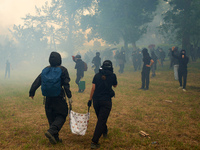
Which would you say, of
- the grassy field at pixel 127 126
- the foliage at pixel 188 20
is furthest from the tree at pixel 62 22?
the grassy field at pixel 127 126

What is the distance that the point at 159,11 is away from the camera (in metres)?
57.1

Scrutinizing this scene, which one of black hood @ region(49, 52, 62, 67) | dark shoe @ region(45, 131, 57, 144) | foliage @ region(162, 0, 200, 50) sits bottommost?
dark shoe @ region(45, 131, 57, 144)

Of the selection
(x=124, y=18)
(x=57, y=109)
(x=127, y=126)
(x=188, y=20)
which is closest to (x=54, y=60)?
(x=57, y=109)

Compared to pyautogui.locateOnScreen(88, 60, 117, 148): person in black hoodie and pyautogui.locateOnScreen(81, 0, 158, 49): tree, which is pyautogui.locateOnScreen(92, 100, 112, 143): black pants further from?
pyautogui.locateOnScreen(81, 0, 158, 49): tree

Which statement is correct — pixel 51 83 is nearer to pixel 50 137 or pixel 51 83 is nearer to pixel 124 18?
pixel 50 137

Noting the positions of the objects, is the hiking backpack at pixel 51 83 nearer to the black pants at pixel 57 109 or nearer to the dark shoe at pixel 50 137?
the black pants at pixel 57 109

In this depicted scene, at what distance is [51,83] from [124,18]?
27166 millimetres

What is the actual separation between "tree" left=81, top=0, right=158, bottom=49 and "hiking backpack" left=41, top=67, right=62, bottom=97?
26006mm

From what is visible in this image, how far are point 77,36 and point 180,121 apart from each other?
53029 millimetres

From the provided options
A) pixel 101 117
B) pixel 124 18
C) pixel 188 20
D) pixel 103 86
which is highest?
pixel 124 18

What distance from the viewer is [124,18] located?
2909 cm

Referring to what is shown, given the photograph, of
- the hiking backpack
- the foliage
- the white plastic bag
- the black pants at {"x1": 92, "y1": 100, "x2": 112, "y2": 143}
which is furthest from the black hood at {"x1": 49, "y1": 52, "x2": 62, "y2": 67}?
the foliage

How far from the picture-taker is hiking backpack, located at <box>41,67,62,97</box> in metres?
4.03

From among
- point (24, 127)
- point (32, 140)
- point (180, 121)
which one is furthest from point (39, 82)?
point (180, 121)
